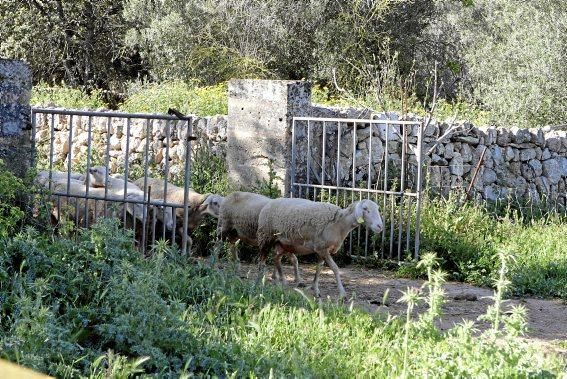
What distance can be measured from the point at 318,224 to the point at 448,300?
147 cm

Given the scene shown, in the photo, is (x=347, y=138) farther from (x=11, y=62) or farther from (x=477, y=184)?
(x=11, y=62)

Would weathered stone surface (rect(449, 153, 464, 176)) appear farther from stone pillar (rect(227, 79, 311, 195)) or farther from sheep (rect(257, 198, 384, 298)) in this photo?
sheep (rect(257, 198, 384, 298))

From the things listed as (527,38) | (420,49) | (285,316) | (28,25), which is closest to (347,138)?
(285,316)

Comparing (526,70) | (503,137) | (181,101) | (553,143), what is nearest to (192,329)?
(503,137)

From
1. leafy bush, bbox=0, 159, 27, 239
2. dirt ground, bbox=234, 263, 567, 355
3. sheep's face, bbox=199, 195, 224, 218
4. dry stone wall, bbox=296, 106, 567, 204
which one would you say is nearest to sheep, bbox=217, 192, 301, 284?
A: sheep's face, bbox=199, 195, 224, 218

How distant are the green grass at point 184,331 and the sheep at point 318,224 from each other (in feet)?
5.32

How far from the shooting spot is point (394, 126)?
12.6 meters

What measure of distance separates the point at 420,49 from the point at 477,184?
9.43 metres

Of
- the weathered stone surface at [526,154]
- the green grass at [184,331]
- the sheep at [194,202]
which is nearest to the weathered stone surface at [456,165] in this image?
the weathered stone surface at [526,154]

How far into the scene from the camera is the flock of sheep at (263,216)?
8.61 meters

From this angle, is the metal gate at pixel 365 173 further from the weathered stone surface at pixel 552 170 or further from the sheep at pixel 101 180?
the weathered stone surface at pixel 552 170

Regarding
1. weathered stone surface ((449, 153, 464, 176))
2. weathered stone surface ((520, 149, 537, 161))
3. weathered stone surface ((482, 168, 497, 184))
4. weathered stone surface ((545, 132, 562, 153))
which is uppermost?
weathered stone surface ((545, 132, 562, 153))

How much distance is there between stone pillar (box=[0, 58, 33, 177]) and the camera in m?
8.26

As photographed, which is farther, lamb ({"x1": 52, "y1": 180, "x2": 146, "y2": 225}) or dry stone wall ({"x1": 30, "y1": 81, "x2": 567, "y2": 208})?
dry stone wall ({"x1": 30, "y1": 81, "x2": 567, "y2": 208})
